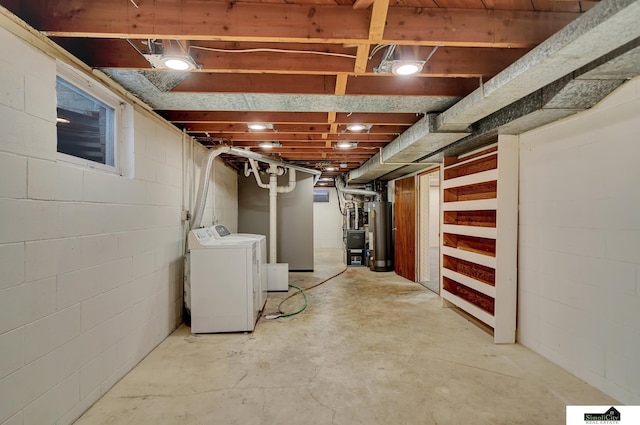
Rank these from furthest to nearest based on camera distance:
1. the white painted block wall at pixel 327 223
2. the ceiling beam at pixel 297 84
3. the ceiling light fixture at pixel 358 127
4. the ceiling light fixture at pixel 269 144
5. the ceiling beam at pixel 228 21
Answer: the white painted block wall at pixel 327 223 < the ceiling light fixture at pixel 269 144 < the ceiling light fixture at pixel 358 127 < the ceiling beam at pixel 297 84 < the ceiling beam at pixel 228 21

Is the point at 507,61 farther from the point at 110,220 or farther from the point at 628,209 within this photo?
the point at 110,220

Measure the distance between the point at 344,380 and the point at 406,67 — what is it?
214cm

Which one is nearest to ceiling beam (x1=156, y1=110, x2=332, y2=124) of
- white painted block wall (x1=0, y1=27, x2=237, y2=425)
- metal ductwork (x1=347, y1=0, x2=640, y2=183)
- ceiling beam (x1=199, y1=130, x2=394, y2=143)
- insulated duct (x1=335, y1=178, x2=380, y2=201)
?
white painted block wall (x1=0, y1=27, x2=237, y2=425)

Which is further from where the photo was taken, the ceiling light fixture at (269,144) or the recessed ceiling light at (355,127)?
the ceiling light fixture at (269,144)

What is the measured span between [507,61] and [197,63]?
2015mm

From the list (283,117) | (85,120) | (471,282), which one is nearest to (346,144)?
(283,117)

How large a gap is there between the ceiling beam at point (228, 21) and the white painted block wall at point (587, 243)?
1396mm

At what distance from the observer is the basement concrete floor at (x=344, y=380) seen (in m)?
1.72

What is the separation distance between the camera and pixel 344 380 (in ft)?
6.79

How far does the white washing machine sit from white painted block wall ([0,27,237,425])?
451 millimetres

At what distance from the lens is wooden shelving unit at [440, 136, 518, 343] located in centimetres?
264

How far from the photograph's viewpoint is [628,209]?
5.76 feet

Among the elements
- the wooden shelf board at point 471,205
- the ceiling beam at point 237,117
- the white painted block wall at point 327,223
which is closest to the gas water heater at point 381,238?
the wooden shelf board at point 471,205

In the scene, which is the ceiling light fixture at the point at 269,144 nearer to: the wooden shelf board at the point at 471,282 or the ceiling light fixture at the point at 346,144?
the ceiling light fixture at the point at 346,144
